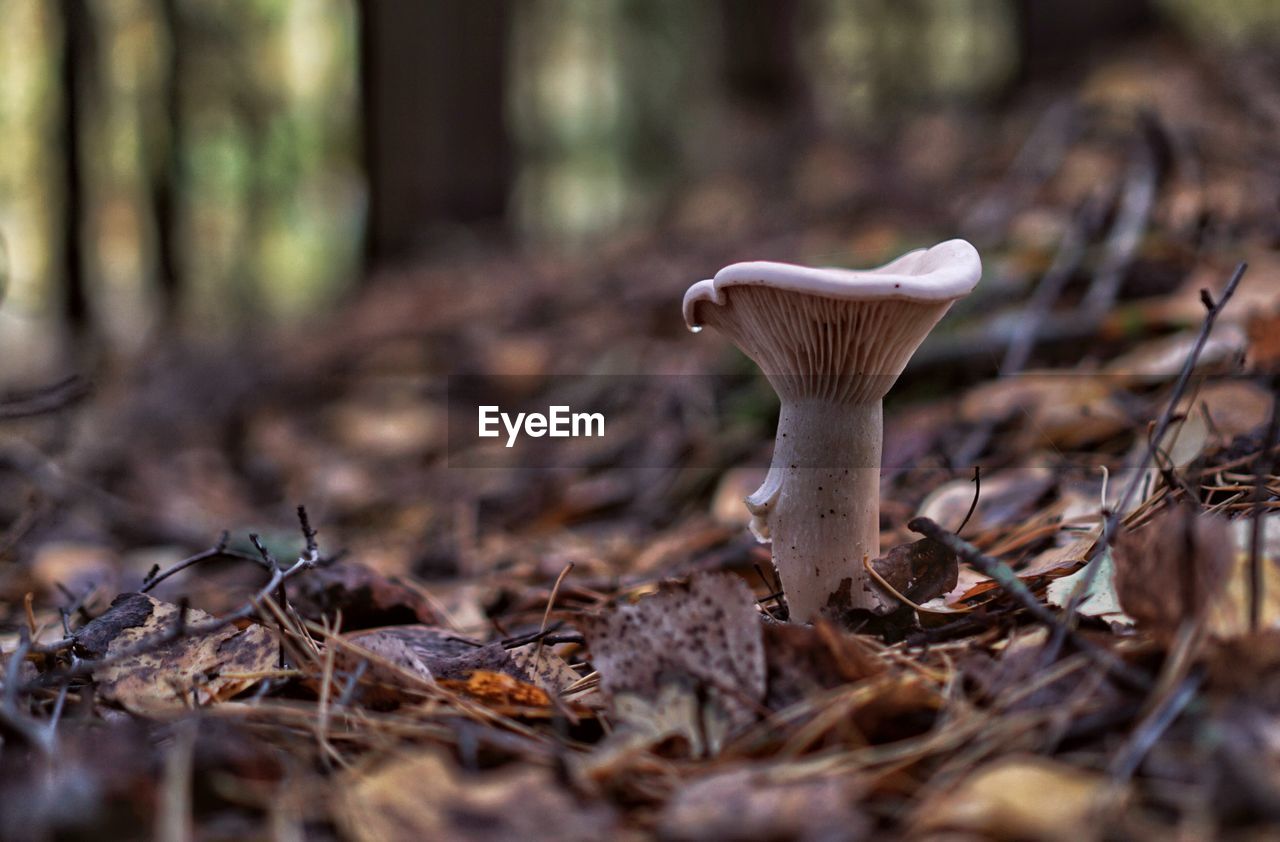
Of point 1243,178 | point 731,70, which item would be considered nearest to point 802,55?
point 731,70

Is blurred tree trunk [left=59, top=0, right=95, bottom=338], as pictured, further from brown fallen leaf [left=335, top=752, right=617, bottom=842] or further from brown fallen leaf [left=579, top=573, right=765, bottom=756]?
brown fallen leaf [left=335, top=752, right=617, bottom=842]

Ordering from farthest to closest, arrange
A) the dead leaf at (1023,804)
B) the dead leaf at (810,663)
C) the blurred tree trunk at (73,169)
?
1. the blurred tree trunk at (73,169)
2. the dead leaf at (810,663)
3. the dead leaf at (1023,804)

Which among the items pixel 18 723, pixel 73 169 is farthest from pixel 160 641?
pixel 73 169

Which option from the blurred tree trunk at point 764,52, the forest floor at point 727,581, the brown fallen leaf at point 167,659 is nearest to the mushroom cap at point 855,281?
the forest floor at point 727,581

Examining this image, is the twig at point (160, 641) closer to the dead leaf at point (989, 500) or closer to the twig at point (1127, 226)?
the dead leaf at point (989, 500)

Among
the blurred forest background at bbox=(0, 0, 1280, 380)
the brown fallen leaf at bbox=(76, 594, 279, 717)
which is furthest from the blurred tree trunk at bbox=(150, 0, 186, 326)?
the brown fallen leaf at bbox=(76, 594, 279, 717)

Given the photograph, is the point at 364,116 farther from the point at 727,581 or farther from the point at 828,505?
the point at 727,581
